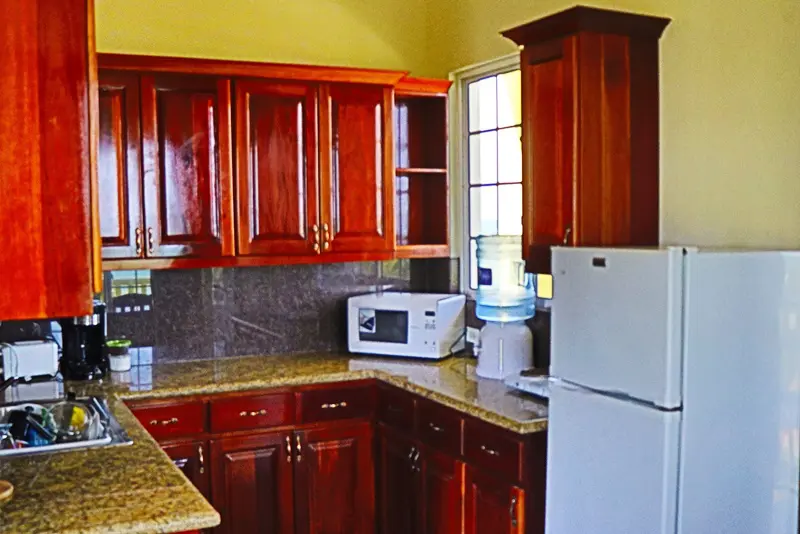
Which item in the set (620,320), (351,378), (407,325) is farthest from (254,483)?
(620,320)

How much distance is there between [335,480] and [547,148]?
1728 mm

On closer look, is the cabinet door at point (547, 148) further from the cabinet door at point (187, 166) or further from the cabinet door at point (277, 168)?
the cabinet door at point (187, 166)

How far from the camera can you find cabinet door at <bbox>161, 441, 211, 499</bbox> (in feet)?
11.8

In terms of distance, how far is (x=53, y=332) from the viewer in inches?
155

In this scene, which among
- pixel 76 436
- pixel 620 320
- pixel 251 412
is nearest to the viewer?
pixel 620 320

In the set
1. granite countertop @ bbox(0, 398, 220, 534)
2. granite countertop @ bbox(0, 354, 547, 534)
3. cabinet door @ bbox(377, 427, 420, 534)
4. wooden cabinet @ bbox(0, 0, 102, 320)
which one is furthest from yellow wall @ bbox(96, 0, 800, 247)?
wooden cabinet @ bbox(0, 0, 102, 320)

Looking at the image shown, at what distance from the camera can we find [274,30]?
4.32 m

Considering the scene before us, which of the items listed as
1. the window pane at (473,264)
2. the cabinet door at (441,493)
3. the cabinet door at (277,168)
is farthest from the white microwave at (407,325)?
the cabinet door at (441,493)

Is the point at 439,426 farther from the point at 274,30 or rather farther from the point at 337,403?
the point at 274,30

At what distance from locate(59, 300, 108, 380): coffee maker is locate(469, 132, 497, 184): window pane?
73.4 inches

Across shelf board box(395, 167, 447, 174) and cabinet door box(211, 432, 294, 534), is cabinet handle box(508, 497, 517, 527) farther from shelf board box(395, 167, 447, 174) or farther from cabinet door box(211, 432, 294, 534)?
shelf board box(395, 167, 447, 174)

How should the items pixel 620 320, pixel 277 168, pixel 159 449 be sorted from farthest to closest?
pixel 277 168 → pixel 159 449 → pixel 620 320

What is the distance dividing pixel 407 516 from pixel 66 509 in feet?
6.21

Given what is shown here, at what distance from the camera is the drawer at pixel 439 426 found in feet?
10.9
